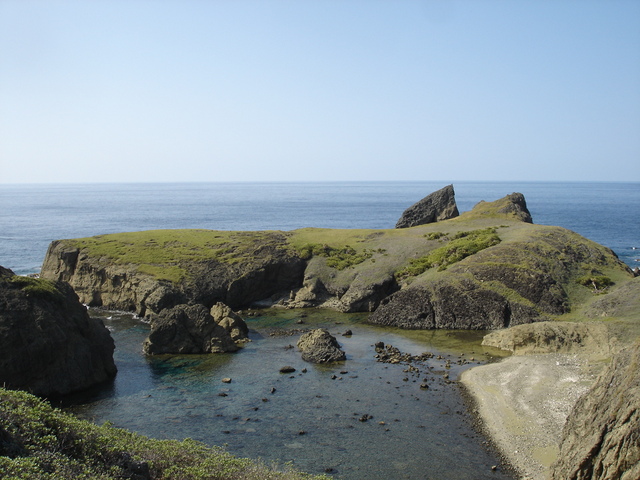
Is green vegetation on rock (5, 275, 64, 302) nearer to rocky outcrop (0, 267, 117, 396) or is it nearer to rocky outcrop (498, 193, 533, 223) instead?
rocky outcrop (0, 267, 117, 396)

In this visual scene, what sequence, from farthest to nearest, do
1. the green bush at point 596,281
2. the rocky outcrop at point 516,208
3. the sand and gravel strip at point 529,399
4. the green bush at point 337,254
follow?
the rocky outcrop at point 516,208
the green bush at point 337,254
the green bush at point 596,281
the sand and gravel strip at point 529,399

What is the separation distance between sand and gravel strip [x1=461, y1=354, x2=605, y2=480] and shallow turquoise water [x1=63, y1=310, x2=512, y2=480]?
1604 millimetres

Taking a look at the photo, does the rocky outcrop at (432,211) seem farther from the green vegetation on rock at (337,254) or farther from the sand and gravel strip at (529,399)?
the sand and gravel strip at (529,399)

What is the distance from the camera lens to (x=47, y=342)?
137ft

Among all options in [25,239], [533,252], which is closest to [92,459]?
[533,252]

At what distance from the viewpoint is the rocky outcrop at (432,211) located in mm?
111812

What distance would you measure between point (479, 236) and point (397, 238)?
1387 cm

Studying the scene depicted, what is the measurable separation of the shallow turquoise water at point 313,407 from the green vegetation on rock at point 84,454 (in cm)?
827

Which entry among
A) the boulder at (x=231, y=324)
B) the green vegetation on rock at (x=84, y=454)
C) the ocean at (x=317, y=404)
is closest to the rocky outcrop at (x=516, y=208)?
the ocean at (x=317, y=404)

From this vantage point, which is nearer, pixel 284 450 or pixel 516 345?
pixel 284 450

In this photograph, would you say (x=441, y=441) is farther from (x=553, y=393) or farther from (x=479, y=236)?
(x=479, y=236)

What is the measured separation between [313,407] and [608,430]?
21.4 m

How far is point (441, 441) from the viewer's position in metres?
32.9

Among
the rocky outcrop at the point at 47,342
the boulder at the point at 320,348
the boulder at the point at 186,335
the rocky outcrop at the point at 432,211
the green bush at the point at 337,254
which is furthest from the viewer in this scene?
the rocky outcrop at the point at 432,211
